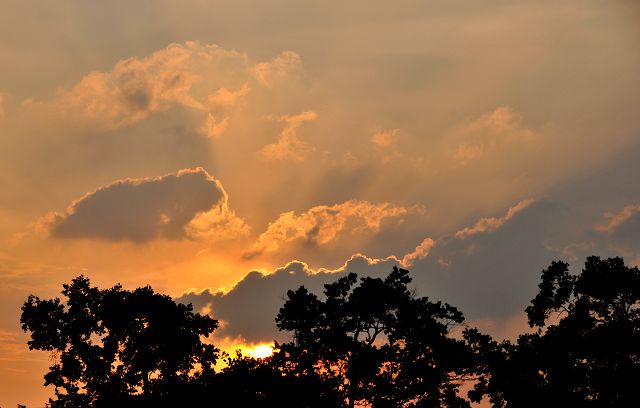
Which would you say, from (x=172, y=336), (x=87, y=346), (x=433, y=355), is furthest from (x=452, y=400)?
(x=87, y=346)

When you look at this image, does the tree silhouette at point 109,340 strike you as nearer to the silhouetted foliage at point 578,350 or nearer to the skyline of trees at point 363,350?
the skyline of trees at point 363,350

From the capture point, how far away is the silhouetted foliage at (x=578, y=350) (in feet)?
183

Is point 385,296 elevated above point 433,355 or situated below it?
above

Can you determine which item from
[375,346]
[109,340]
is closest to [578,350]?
[375,346]

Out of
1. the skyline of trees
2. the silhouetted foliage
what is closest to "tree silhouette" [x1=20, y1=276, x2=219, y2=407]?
the skyline of trees

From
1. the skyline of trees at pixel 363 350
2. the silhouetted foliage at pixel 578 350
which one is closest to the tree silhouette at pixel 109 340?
the skyline of trees at pixel 363 350

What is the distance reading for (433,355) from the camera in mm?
59438

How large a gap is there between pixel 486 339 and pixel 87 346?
104 feet

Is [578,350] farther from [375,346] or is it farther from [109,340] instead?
[109,340]

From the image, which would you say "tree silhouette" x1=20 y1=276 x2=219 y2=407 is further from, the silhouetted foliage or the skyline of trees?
the silhouetted foliage

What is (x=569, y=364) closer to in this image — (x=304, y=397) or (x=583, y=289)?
(x=583, y=289)

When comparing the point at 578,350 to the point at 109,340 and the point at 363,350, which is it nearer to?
the point at 363,350

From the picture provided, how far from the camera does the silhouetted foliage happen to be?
183 ft

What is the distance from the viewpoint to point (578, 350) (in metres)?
57.8
